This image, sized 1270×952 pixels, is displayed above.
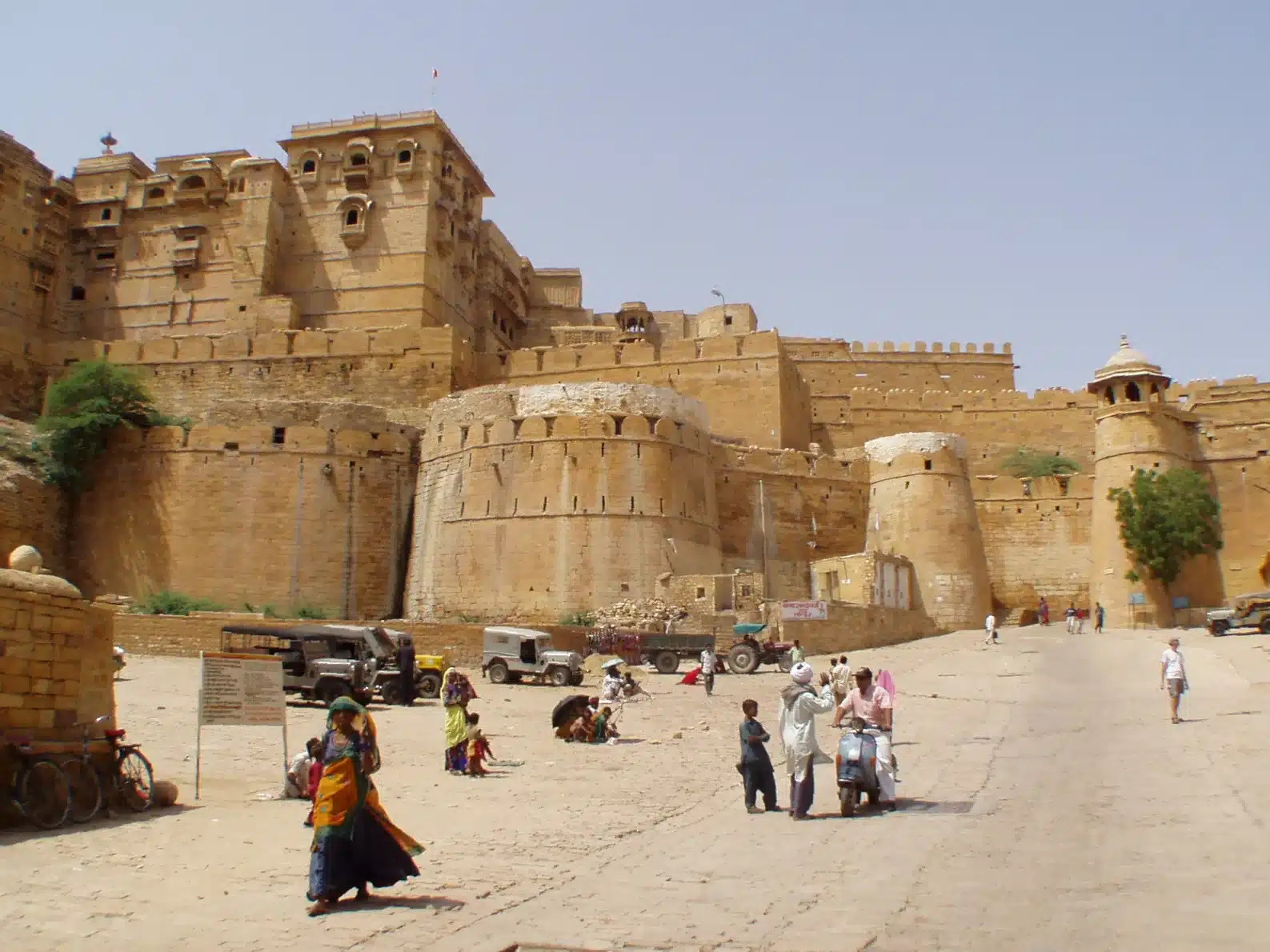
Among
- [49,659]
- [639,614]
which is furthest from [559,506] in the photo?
[49,659]

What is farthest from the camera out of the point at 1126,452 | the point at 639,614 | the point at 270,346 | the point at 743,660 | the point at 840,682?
the point at 270,346

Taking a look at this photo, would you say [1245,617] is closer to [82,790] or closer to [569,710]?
[569,710]

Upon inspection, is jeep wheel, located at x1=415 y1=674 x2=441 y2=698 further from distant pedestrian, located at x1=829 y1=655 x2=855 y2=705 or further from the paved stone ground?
distant pedestrian, located at x1=829 y1=655 x2=855 y2=705

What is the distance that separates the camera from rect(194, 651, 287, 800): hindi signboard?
9953mm

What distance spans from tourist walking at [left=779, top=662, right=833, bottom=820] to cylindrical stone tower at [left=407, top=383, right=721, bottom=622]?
1663cm

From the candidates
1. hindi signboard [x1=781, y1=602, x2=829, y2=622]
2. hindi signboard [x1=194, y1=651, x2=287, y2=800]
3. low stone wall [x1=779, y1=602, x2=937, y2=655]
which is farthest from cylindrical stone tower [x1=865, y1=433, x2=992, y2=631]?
hindi signboard [x1=194, y1=651, x2=287, y2=800]

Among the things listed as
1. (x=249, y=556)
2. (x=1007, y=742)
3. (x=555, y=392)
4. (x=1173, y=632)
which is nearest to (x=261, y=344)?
(x=249, y=556)

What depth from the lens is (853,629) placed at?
24781 millimetres

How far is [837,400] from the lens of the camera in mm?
44469

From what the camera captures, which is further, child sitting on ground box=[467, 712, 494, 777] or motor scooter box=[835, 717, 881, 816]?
child sitting on ground box=[467, 712, 494, 777]

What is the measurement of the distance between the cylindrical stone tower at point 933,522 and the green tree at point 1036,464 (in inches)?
304

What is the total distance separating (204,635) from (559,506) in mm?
8145

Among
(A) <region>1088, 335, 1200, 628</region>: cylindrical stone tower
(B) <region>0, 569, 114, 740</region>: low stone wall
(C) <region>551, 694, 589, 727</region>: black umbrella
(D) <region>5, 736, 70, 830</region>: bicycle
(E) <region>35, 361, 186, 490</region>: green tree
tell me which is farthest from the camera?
(A) <region>1088, 335, 1200, 628</region>: cylindrical stone tower

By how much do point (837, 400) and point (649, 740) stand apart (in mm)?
32509
